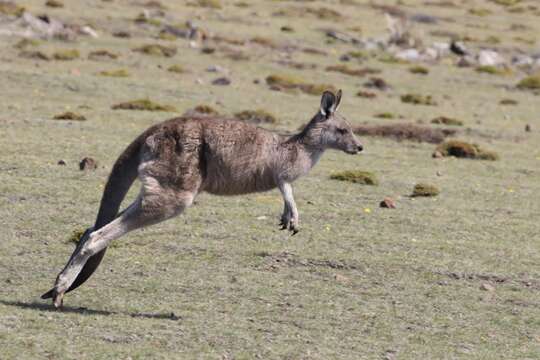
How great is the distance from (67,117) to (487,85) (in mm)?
23692

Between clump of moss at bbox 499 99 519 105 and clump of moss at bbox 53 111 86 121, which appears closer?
clump of moss at bbox 53 111 86 121

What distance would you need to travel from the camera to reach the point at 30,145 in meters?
20.1

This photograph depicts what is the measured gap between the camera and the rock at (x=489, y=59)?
52.4 meters

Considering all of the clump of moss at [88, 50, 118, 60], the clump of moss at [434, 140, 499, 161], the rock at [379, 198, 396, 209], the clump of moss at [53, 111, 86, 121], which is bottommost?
the clump of moss at [88, 50, 118, 60]

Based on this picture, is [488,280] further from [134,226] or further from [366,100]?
[366,100]

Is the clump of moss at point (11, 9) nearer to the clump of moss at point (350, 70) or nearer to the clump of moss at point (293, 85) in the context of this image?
the clump of moss at point (293, 85)

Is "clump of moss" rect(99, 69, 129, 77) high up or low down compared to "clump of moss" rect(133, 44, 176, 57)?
up

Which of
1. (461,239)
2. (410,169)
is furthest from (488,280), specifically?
(410,169)

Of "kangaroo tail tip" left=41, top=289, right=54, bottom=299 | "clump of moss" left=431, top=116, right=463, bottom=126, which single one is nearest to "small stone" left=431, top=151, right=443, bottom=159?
"clump of moss" left=431, top=116, right=463, bottom=126

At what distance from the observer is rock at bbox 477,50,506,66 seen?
52.4m

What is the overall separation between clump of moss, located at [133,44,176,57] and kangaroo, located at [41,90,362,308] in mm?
30030

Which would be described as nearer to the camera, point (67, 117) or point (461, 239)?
point (461, 239)

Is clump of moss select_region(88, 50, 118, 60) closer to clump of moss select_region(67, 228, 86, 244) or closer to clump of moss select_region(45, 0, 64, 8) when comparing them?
clump of moss select_region(45, 0, 64, 8)

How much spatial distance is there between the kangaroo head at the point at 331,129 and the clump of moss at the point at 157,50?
29.4 meters
